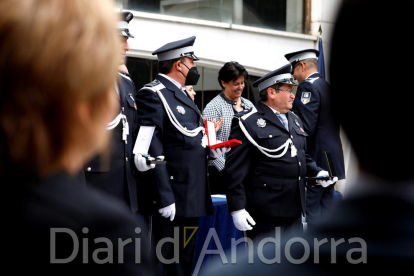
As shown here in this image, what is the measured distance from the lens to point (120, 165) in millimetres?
3760

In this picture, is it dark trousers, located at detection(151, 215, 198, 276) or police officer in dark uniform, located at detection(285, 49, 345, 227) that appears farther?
police officer in dark uniform, located at detection(285, 49, 345, 227)

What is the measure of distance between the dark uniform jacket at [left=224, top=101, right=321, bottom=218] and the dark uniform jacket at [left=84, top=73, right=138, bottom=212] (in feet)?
2.49

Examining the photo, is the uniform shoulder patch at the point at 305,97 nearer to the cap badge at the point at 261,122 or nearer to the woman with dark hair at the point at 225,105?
the woman with dark hair at the point at 225,105

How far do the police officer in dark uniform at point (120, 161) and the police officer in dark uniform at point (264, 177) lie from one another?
783mm

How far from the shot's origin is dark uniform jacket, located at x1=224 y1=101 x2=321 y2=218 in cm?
436

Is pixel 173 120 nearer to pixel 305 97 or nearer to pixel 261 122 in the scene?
pixel 261 122

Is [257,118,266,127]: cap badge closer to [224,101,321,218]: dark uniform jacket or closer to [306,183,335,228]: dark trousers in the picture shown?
[224,101,321,218]: dark uniform jacket

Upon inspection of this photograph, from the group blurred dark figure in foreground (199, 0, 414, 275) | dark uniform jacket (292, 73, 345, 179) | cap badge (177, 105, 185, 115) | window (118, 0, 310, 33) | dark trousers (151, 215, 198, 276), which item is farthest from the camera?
window (118, 0, 310, 33)

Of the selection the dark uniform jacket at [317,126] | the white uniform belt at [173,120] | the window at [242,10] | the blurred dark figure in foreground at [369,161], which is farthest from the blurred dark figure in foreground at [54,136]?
the window at [242,10]

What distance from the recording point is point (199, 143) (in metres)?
4.32

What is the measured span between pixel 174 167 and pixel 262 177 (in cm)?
63

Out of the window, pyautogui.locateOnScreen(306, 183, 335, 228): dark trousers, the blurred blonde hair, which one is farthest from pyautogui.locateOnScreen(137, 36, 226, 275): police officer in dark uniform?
the window

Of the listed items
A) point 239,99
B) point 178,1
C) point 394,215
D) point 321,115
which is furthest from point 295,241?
point 178,1

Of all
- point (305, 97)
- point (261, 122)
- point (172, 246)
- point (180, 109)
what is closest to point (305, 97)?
point (305, 97)
